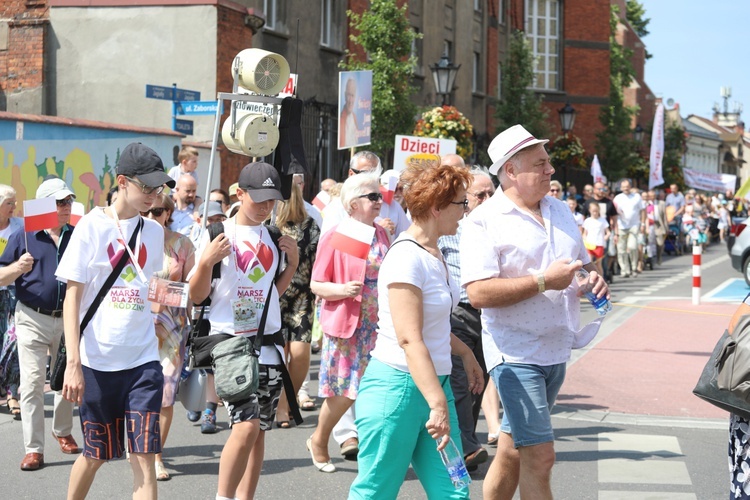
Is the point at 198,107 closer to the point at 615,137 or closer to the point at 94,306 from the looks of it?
the point at 94,306

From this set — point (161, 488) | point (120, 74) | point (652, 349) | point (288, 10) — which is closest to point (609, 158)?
point (288, 10)

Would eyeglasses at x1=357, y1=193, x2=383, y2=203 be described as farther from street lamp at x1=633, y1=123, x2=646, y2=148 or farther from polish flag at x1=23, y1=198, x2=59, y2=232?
street lamp at x1=633, y1=123, x2=646, y2=148

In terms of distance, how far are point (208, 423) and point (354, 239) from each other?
109 inches

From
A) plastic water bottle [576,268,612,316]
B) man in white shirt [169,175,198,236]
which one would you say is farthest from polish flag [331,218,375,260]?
man in white shirt [169,175,198,236]

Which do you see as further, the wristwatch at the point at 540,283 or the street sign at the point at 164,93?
the street sign at the point at 164,93

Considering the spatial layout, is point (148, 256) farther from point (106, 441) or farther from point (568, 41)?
point (568, 41)

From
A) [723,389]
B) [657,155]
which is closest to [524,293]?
[723,389]

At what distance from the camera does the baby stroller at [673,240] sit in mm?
36438

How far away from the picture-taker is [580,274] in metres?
5.12

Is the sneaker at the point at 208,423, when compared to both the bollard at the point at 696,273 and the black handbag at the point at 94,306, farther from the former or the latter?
the bollard at the point at 696,273

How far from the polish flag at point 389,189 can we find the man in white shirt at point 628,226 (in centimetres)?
1598

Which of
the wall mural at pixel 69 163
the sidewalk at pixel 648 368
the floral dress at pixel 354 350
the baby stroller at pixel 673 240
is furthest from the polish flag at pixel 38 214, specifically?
the baby stroller at pixel 673 240

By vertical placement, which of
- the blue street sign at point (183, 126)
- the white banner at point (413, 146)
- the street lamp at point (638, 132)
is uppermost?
the street lamp at point (638, 132)

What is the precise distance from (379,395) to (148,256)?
155 cm
